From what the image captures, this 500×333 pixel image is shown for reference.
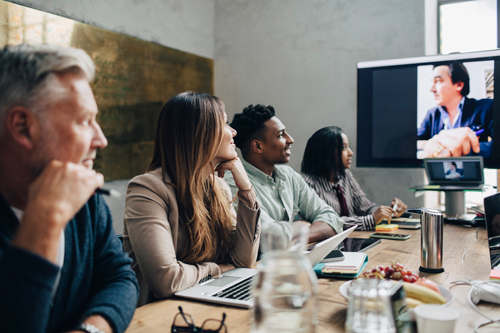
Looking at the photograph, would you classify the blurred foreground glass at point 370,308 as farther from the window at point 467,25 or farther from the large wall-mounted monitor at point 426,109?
the window at point 467,25

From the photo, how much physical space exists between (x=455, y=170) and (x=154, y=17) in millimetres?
2734

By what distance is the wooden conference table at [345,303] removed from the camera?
0.92m

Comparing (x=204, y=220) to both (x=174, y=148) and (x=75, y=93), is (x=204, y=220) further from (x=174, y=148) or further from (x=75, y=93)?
(x=75, y=93)

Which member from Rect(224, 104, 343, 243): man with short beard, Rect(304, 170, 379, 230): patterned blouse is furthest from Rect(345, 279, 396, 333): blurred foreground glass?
Rect(304, 170, 379, 230): patterned blouse

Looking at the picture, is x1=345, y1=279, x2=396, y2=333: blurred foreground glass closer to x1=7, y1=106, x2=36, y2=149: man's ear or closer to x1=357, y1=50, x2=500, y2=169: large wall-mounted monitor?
x1=7, y1=106, x2=36, y2=149: man's ear

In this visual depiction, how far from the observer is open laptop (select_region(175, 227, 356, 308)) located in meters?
1.04

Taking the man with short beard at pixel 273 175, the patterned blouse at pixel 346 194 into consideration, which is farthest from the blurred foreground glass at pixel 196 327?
the patterned blouse at pixel 346 194

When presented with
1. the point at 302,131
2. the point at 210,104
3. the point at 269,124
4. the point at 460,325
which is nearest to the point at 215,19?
the point at 302,131

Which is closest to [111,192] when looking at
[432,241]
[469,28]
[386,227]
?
[432,241]

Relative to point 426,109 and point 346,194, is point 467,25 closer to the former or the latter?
point 426,109

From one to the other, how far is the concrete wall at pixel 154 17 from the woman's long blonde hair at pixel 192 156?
1.83 m

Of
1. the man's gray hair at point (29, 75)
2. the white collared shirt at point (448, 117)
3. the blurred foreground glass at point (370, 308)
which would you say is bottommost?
the blurred foreground glass at point (370, 308)

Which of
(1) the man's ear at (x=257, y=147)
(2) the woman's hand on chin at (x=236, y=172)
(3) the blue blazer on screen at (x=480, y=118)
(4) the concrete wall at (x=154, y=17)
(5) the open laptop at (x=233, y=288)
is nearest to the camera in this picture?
(5) the open laptop at (x=233, y=288)

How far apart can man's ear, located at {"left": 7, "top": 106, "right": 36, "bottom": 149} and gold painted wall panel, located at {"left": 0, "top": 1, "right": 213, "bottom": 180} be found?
2101 mm
